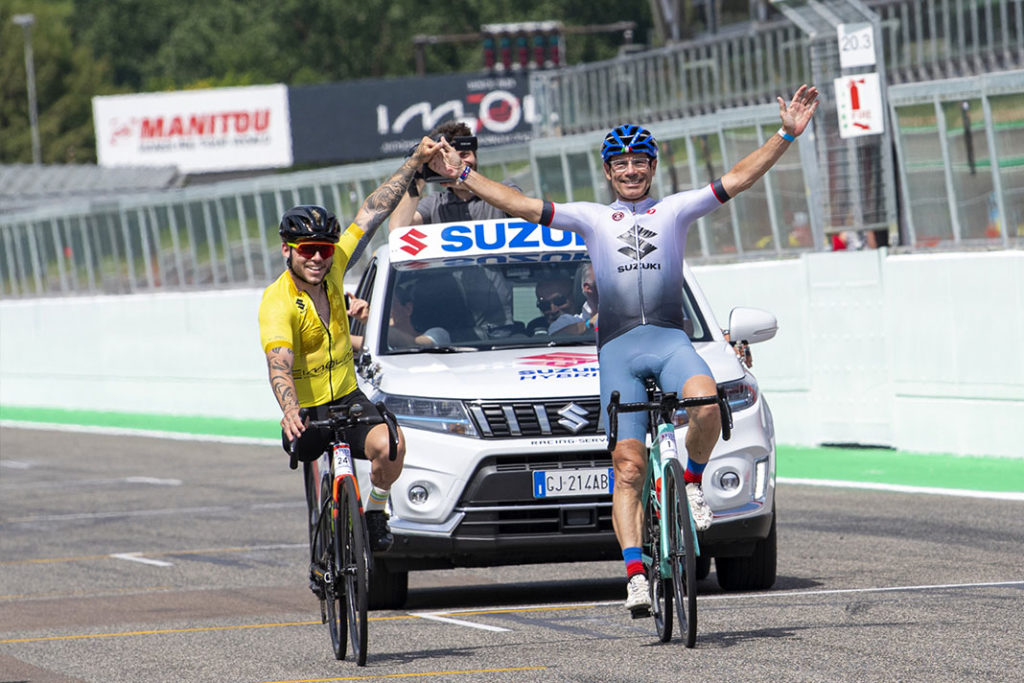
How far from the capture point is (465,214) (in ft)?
39.5

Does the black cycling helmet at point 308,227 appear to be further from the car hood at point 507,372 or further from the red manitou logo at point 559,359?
the red manitou logo at point 559,359

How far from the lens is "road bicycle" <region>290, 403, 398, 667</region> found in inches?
339

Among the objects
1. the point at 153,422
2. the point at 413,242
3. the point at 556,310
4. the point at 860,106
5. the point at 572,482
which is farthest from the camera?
the point at 153,422

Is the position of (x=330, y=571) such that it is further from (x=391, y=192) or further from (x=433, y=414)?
(x=433, y=414)

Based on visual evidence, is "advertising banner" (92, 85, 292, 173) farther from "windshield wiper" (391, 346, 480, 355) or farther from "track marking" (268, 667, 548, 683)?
"track marking" (268, 667, 548, 683)

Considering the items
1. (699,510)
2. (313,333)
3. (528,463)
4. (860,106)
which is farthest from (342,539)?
(860,106)

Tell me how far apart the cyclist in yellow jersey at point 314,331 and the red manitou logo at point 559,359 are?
1.55 m

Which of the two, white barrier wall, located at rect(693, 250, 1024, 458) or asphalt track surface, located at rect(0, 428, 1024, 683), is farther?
white barrier wall, located at rect(693, 250, 1024, 458)

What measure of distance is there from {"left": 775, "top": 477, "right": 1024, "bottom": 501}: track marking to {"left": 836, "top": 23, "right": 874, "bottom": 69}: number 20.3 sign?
4234mm

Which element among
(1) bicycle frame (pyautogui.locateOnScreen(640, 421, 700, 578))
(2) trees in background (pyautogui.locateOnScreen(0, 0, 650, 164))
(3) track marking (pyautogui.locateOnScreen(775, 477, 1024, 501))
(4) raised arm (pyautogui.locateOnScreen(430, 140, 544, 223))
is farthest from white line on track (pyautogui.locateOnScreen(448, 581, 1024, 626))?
(2) trees in background (pyautogui.locateOnScreen(0, 0, 650, 164))

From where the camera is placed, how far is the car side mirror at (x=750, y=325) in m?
10.7

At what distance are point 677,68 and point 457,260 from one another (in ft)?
118

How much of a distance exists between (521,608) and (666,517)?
240 centimetres

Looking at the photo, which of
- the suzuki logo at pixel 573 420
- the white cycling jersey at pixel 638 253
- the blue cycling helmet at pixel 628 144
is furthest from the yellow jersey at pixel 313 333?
the suzuki logo at pixel 573 420
